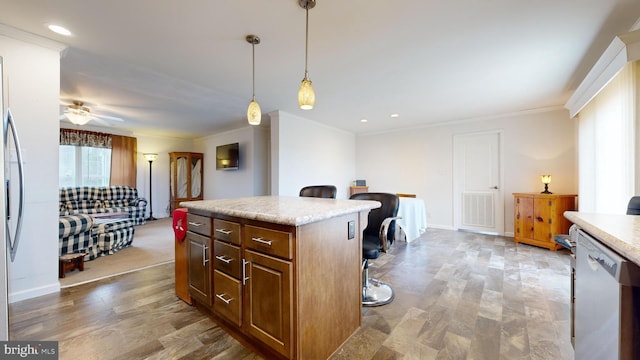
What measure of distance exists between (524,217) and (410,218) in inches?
70.8

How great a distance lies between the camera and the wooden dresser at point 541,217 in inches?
143

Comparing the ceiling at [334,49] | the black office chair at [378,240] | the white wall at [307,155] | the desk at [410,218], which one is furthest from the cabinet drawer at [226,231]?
the desk at [410,218]

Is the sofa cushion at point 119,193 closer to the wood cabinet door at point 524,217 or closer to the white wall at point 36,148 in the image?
the white wall at point 36,148

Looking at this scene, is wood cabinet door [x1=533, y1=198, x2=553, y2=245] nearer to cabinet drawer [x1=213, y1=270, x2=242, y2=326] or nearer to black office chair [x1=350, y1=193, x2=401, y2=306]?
black office chair [x1=350, y1=193, x2=401, y2=306]

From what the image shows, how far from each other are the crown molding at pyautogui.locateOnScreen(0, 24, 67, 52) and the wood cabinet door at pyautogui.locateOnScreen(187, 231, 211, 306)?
2.22 m

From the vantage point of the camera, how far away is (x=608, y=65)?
2340 millimetres

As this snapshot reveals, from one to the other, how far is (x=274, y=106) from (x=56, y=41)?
256 cm

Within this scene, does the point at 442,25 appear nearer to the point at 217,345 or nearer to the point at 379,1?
the point at 379,1

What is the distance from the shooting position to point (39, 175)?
2.21 metres

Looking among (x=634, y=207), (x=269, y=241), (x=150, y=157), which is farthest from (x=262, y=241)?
(x=150, y=157)

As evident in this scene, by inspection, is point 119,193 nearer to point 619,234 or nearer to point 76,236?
point 76,236

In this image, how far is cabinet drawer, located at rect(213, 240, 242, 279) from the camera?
1.52 metres

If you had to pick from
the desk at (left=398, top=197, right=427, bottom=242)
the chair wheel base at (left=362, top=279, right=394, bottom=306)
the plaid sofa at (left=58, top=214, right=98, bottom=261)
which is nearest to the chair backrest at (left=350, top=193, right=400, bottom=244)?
the chair wheel base at (left=362, top=279, right=394, bottom=306)

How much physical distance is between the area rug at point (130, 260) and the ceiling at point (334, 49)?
7.66ft
